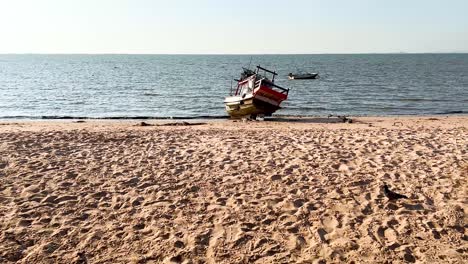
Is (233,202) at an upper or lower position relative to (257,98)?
upper

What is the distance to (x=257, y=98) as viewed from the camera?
22.7m

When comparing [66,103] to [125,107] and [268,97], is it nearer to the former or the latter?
[125,107]

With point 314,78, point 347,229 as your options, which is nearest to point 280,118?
point 347,229

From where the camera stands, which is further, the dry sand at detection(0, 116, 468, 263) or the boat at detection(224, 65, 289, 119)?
the boat at detection(224, 65, 289, 119)

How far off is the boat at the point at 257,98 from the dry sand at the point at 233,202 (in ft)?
31.9

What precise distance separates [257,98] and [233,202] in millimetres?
15066

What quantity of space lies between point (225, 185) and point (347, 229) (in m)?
3.01

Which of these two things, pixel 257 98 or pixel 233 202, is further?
pixel 257 98

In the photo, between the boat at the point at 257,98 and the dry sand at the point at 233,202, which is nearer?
the dry sand at the point at 233,202

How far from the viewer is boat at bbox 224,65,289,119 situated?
2250 centimetres

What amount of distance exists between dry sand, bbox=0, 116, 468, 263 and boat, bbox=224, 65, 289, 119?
9726 mm

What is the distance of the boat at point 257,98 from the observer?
22.5 metres

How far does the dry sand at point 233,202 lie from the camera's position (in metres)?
6.18

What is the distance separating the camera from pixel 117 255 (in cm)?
605
